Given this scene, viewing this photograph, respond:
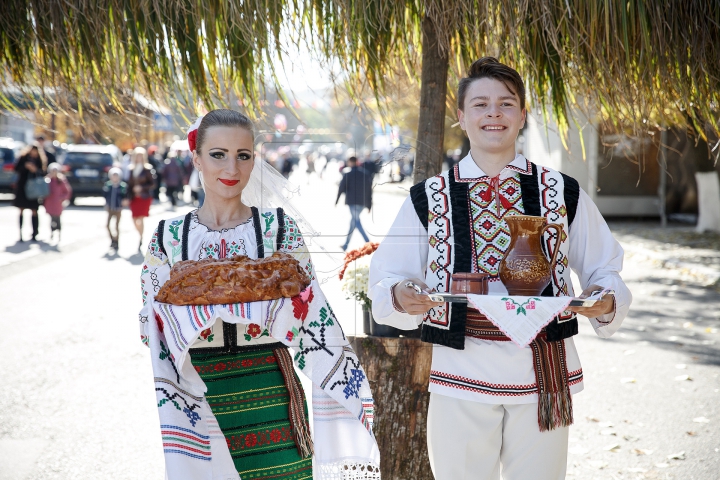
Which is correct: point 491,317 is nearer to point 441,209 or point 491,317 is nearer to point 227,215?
point 441,209

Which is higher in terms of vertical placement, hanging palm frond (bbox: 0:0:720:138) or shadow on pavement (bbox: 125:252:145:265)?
hanging palm frond (bbox: 0:0:720:138)

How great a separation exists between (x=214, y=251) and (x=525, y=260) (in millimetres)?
1052

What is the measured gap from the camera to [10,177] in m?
20.9

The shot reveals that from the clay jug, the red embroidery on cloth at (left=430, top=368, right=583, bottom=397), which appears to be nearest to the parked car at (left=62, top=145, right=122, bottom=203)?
the red embroidery on cloth at (left=430, top=368, right=583, bottom=397)

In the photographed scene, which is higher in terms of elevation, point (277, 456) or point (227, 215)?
point (227, 215)

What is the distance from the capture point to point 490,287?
2461 millimetres

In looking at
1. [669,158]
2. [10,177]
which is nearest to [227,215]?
[669,158]

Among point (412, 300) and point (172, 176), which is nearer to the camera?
point (412, 300)

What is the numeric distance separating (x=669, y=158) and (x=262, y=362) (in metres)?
18.2

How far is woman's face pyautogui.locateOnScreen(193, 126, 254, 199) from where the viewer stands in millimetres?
2586

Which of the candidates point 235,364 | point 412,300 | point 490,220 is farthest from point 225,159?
point 490,220

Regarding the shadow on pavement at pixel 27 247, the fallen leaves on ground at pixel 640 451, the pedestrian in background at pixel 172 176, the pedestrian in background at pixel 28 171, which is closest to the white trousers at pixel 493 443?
the fallen leaves on ground at pixel 640 451

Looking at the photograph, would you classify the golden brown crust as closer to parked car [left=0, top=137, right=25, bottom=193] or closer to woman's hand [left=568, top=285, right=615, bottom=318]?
woman's hand [left=568, top=285, right=615, bottom=318]

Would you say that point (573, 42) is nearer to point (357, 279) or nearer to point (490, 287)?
point (490, 287)
